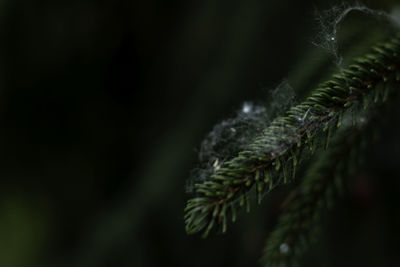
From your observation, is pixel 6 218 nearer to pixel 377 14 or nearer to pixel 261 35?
pixel 261 35

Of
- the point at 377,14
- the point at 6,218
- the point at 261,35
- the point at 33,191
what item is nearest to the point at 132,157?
the point at 33,191

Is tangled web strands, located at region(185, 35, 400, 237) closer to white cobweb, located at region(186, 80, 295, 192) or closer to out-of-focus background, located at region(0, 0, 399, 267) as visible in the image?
white cobweb, located at region(186, 80, 295, 192)

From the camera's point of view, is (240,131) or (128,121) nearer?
(240,131)

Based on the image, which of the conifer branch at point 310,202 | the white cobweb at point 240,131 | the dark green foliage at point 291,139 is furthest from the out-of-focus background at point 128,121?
the dark green foliage at point 291,139

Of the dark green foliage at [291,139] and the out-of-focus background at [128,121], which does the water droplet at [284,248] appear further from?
the out-of-focus background at [128,121]

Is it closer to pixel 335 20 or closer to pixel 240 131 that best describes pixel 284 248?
pixel 240 131

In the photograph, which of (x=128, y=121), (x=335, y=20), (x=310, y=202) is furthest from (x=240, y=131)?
(x=128, y=121)
